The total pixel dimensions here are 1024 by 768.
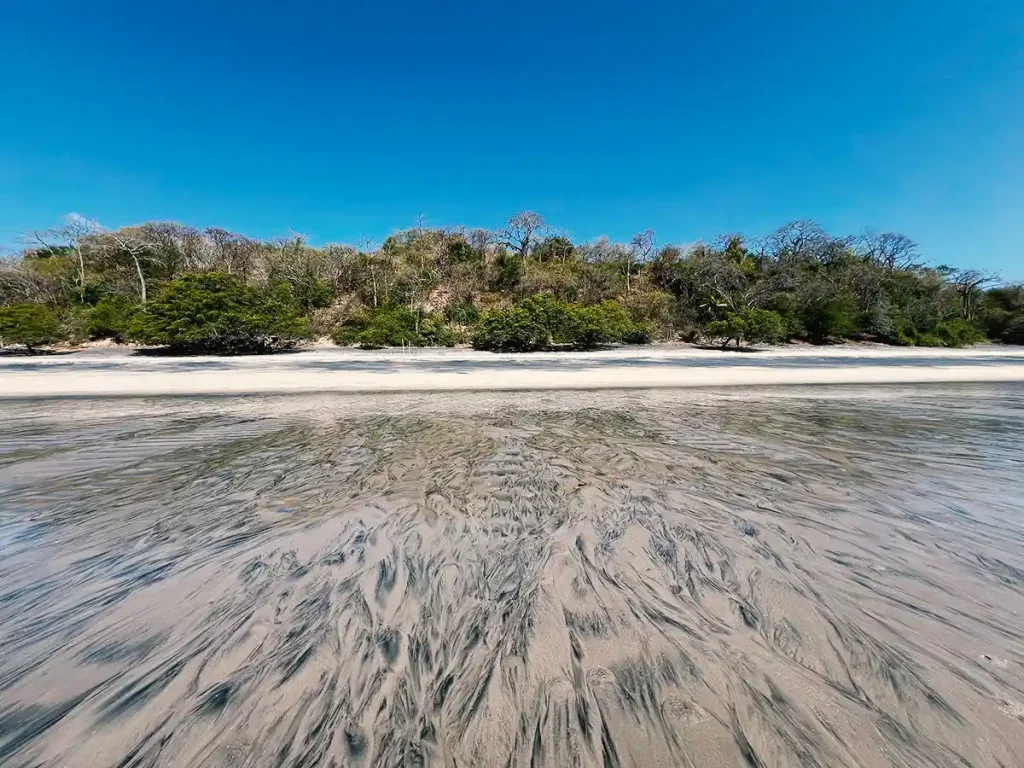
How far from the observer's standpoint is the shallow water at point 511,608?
5.82ft

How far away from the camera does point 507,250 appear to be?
41.1 meters

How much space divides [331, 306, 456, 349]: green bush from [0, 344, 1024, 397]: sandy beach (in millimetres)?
2808

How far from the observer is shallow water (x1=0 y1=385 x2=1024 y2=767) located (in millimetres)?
1775

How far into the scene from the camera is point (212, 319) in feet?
71.3

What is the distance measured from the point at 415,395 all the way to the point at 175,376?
366 inches

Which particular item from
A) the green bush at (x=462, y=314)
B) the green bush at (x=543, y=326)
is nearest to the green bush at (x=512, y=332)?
the green bush at (x=543, y=326)

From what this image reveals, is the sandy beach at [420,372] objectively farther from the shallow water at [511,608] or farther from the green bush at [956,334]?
the green bush at [956,334]

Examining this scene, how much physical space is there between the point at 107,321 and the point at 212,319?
1006 cm

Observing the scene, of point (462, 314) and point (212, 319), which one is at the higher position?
point (462, 314)

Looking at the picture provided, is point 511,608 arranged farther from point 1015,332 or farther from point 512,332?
point 1015,332

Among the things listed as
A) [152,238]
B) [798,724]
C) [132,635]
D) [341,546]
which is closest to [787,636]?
[798,724]

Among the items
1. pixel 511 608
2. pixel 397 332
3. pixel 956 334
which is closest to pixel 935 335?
pixel 956 334

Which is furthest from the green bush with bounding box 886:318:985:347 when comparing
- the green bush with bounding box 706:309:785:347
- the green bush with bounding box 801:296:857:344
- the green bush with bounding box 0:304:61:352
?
the green bush with bounding box 0:304:61:352

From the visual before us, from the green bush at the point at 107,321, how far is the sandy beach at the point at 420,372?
2.50m
